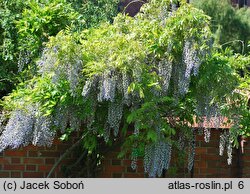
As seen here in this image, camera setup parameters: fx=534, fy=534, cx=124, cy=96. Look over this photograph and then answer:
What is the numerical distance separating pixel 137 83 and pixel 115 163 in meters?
1.97

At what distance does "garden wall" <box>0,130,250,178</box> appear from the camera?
587 centimetres

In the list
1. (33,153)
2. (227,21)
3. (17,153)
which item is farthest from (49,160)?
(227,21)

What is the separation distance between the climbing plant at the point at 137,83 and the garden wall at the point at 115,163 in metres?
0.96

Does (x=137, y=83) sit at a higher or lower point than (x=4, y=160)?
higher

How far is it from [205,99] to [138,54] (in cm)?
79

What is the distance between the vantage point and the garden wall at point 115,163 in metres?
5.87

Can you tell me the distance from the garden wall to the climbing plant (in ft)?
3.15

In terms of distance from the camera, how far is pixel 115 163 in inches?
236

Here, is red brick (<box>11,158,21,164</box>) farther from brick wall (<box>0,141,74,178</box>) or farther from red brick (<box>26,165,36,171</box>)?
red brick (<box>26,165,36,171</box>)

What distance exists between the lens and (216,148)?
6180mm

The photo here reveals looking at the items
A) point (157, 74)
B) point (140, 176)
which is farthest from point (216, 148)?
point (157, 74)

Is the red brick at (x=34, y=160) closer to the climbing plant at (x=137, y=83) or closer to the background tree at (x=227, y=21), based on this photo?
the climbing plant at (x=137, y=83)

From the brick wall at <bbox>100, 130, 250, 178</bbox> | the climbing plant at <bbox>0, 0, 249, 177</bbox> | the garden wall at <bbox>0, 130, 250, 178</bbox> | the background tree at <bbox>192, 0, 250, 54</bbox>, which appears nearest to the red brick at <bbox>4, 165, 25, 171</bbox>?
the garden wall at <bbox>0, 130, 250, 178</bbox>

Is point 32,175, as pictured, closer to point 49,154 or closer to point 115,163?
point 49,154
